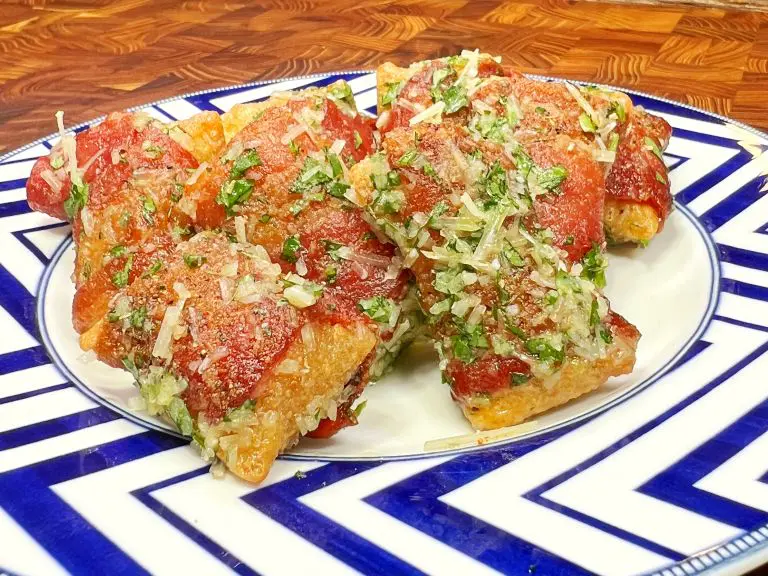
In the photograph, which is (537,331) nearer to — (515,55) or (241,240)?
(241,240)

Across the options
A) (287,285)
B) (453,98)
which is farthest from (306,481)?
(453,98)

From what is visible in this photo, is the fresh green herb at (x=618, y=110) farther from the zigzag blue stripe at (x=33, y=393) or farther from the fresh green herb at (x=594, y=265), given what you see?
the zigzag blue stripe at (x=33, y=393)

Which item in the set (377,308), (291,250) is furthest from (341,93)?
(377,308)

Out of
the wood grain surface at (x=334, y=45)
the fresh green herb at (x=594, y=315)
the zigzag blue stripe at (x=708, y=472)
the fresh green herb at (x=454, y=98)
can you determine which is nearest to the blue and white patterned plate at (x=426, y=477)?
the zigzag blue stripe at (x=708, y=472)

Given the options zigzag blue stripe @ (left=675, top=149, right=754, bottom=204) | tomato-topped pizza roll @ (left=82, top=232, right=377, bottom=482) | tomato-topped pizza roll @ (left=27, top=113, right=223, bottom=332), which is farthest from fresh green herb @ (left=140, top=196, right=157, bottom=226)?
zigzag blue stripe @ (left=675, top=149, right=754, bottom=204)

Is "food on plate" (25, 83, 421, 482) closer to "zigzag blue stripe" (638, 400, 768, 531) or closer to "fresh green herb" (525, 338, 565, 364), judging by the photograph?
"fresh green herb" (525, 338, 565, 364)

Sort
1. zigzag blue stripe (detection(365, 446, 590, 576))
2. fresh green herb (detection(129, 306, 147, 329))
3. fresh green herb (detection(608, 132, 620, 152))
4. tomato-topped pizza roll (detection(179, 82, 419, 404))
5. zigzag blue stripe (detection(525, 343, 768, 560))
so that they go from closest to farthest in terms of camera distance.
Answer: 1. zigzag blue stripe (detection(365, 446, 590, 576))
2. zigzag blue stripe (detection(525, 343, 768, 560))
3. fresh green herb (detection(129, 306, 147, 329))
4. tomato-topped pizza roll (detection(179, 82, 419, 404))
5. fresh green herb (detection(608, 132, 620, 152))

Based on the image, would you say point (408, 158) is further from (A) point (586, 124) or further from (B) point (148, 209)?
(B) point (148, 209)
